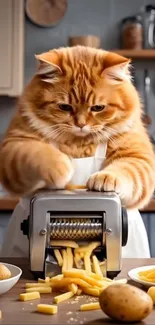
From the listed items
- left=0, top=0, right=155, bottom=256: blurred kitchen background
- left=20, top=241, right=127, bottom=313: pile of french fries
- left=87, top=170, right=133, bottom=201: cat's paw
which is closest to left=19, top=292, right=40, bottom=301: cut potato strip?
left=20, top=241, right=127, bottom=313: pile of french fries

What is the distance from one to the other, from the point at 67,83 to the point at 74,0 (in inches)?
88.0

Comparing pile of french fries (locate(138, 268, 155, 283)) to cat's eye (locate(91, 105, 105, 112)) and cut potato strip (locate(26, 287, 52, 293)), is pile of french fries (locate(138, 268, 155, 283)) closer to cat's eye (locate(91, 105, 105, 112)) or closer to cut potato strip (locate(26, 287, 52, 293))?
cut potato strip (locate(26, 287, 52, 293))

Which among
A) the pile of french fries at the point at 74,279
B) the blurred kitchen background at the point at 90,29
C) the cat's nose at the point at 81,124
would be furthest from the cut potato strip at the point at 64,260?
the blurred kitchen background at the point at 90,29

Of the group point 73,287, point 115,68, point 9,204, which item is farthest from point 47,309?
point 9,204

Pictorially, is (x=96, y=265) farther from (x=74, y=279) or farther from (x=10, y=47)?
(x=10, y=47)

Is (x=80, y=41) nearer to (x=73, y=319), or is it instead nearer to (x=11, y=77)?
(x=11, y=77)

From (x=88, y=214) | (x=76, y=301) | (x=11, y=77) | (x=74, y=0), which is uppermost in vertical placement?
(x=74, y=0)

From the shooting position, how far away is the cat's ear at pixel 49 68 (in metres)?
1.45

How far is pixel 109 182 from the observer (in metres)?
1.34

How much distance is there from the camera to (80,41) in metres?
3.36

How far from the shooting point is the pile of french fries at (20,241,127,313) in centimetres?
109

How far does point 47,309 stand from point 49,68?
0.66m

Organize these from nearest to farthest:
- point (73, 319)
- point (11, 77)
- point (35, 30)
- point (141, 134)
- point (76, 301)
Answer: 1. point (73, 319)
2. point (76, 301)
3. point (141, 134)
4. point (11, 77)
5. point (35, 30)

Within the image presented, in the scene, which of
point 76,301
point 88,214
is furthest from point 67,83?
point 76,301
